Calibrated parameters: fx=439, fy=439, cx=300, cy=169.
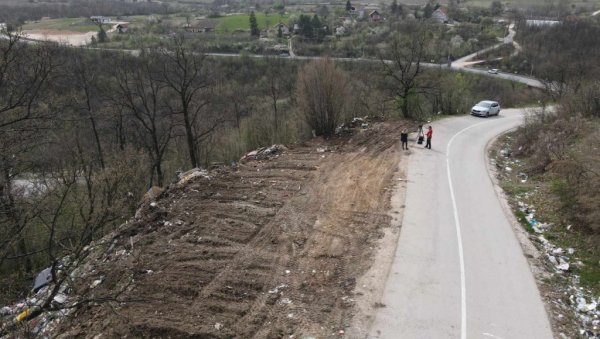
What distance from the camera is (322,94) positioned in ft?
83.9

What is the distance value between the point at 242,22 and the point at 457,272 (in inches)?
4578

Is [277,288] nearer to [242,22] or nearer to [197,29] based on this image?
[197,29]

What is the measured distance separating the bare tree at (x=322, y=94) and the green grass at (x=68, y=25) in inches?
3727

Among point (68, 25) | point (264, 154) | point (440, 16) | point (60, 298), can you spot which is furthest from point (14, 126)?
point (440, 16)

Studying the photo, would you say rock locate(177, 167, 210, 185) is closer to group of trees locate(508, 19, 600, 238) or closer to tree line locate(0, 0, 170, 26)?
group of trees locate(508, 19, 600, 238)

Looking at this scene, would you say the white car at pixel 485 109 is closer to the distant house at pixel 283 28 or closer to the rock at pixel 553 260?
the rock at pixel 553 260

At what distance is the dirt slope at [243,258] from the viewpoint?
10.2 m

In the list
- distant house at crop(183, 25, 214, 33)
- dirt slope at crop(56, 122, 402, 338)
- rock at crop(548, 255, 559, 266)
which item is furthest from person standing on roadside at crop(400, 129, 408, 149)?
distant house at crop(183, 25, 214, 33)

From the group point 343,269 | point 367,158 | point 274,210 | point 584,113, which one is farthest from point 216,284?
point 584,113

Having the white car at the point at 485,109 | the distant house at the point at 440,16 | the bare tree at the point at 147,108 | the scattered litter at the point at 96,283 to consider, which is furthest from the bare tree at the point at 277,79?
the distant house at the point at 440,16

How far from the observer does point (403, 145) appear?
76.8ft

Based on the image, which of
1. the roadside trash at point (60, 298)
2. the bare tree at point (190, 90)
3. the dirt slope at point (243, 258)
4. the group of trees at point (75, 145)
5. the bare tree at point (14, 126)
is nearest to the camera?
the dirt slope at point (243, 258)

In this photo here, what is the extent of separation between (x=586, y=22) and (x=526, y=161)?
88.7 m

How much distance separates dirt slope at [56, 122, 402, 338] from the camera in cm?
1017
